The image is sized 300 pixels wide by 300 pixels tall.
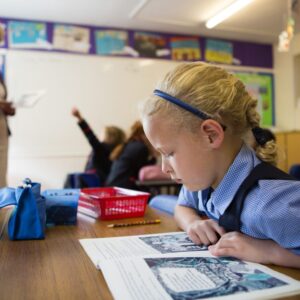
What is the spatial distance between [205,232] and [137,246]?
0.14 meters

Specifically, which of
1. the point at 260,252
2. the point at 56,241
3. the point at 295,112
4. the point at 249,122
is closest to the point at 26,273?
the point at 56,241

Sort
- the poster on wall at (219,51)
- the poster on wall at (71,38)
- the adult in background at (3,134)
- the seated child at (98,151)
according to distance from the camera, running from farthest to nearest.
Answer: the poster on wall at (219,51)
the poster on wall at (71,38)
the seated child at (98,151)
the adult in background at (3,134)

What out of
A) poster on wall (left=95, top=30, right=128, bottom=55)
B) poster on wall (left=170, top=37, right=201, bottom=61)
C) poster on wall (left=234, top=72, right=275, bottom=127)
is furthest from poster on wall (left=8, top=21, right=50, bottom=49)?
poster on wall (left=234, top=72, right=275, bottom=127)

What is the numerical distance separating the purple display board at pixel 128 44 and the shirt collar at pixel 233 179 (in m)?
3.28

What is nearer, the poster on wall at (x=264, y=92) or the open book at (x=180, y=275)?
the open book at (x=180, y=275)

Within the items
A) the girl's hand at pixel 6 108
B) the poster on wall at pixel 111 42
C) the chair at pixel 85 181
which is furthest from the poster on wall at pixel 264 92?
the girl's hand at pixel 6 108

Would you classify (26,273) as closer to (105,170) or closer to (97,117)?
(105,170)

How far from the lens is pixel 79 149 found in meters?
3.84

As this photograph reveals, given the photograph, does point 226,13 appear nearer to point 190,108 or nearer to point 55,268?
point 190,108

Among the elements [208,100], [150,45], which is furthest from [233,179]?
[150,45]

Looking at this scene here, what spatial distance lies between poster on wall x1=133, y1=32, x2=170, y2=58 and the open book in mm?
3596

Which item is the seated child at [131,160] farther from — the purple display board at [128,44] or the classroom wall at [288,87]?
the classroom wall at [288,87]

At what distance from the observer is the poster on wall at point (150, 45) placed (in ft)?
13.2

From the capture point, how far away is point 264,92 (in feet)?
15.4
